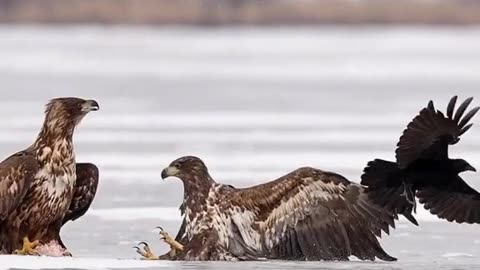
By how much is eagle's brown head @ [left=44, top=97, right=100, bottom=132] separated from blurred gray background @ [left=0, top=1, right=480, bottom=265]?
619mm

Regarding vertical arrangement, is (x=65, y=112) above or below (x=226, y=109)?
below

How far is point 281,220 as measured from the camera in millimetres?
6117

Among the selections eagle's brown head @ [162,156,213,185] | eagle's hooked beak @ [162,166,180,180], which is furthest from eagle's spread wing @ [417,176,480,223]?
eagle's hooked beak @ [162,166,180,180]

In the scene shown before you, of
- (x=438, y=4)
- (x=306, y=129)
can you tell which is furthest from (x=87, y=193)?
(x=438, y=4)

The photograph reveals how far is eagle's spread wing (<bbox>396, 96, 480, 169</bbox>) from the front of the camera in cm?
577

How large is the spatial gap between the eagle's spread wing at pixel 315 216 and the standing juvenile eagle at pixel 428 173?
14cm

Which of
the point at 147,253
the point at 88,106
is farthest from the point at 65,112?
the point at 147,253

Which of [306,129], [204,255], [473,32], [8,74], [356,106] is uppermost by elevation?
[473,32]

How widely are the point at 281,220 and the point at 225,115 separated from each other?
8.90 meters

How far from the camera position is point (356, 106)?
649 inches

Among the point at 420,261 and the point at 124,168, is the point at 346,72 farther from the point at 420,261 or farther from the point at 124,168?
the point at 420,261

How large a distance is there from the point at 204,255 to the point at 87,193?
0.66m

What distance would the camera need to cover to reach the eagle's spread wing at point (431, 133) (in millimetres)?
5773

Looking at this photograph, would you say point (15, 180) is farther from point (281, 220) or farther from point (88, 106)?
point (281, 220)
